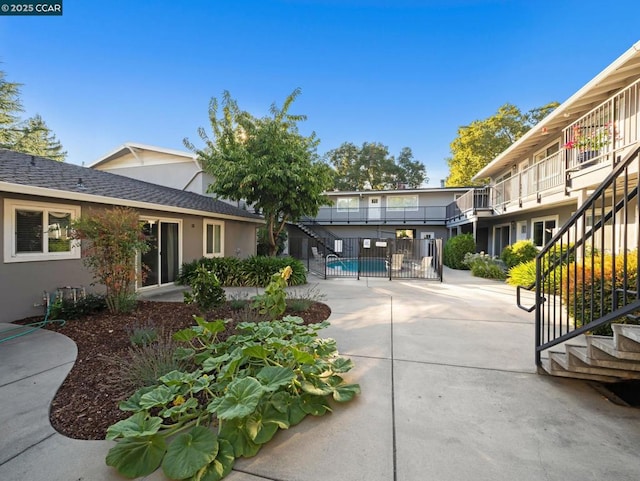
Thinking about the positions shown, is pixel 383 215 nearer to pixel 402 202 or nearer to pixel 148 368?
pixel 402 202

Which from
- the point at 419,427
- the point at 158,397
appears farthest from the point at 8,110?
the point at 419,427

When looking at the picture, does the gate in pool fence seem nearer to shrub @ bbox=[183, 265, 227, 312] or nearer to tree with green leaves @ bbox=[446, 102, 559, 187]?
shrub @ bbox=[183, 265, 227, 312]

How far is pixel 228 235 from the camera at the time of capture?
39.7 ft

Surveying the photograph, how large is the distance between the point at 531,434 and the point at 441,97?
15.6 metres

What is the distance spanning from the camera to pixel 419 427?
2293 millimetres

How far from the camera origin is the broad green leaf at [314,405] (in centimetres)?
241

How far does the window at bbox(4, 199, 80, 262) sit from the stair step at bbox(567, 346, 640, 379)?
25.4ft

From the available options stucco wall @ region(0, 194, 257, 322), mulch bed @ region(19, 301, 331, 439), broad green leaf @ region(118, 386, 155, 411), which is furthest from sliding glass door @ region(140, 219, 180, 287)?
broad green leaf @ region(118, 386, 155, 411)

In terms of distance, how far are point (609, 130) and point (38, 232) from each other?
12.3 metres

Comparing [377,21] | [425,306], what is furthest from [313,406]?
[377,21]

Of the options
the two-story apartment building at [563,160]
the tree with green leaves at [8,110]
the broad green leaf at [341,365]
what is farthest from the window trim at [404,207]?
the tree with green leaves at [8,110]

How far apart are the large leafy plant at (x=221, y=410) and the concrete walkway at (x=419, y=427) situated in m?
0.12

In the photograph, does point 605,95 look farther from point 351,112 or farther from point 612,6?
point 351,112

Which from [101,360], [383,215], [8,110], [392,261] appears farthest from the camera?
[383,215]
